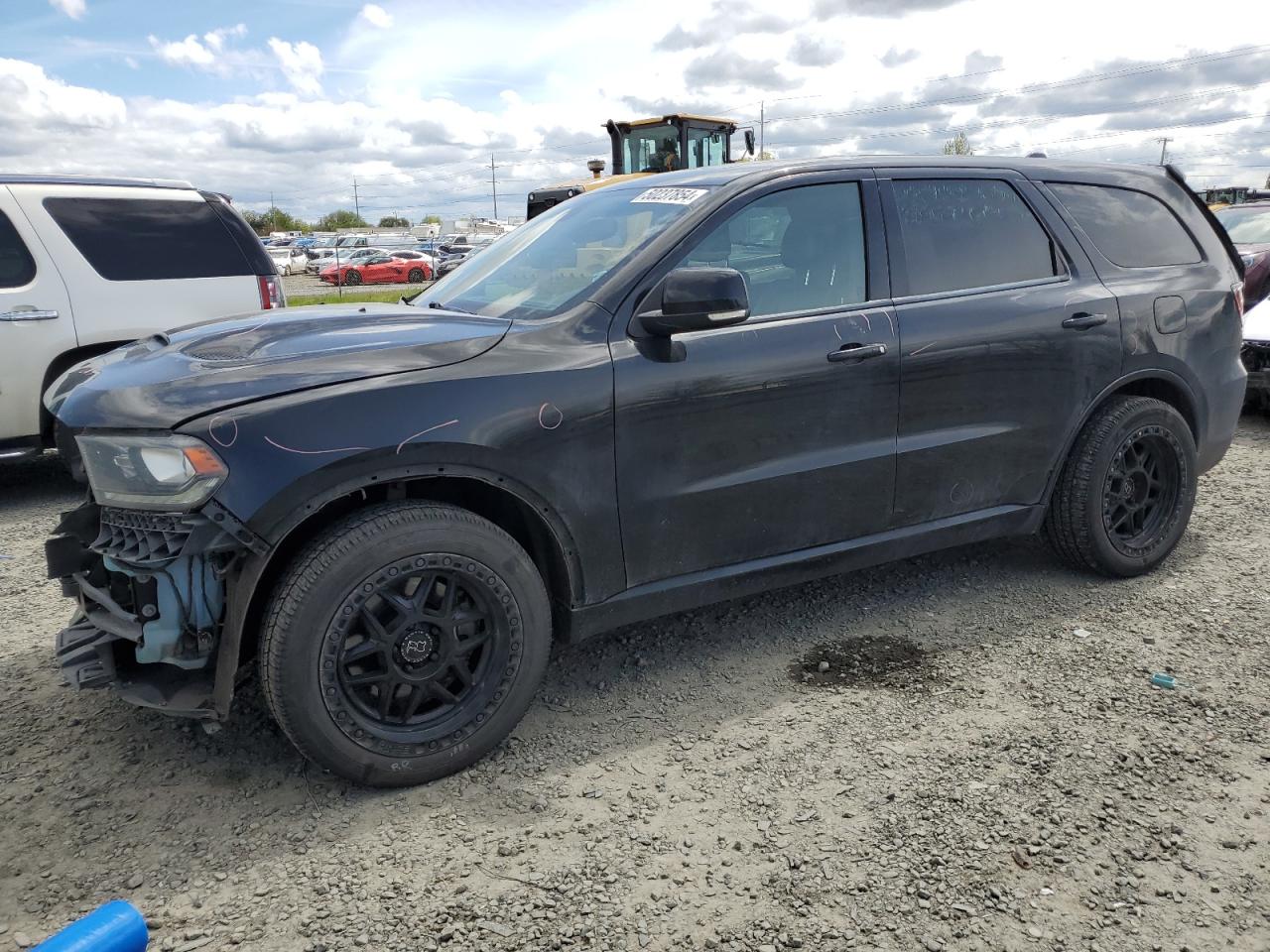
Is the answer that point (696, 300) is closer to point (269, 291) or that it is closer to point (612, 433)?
point (612, 433)

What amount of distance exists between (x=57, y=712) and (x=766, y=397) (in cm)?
267

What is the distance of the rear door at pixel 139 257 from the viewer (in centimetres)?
600

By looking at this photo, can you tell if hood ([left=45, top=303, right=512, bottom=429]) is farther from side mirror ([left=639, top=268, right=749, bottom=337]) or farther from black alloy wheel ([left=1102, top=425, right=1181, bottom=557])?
black alloy wheel ([left=1102, top=425, right=1181, bottom=557])

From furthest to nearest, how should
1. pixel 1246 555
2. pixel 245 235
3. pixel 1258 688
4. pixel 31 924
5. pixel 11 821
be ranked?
1. pixel 245 235
2. pixel 1246 555
3. pixel 1258 688
4. pixel 11 821
5. pixel 31 924

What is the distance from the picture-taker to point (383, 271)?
3950 centimetres

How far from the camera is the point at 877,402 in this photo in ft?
11.5

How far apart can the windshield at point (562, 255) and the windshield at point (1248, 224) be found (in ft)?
28.6

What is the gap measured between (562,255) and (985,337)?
1673 millimetres

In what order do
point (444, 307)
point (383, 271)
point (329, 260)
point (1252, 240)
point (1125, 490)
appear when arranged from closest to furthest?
point (444, 307) < point (1125, 490) < point (1252, 240) < point (383, 271) < point (329, 260)

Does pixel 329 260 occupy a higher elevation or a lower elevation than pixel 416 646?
higher

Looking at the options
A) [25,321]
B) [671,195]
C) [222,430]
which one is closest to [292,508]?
[222,430]

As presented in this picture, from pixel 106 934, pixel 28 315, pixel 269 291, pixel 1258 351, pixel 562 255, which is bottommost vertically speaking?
pixel 106 934

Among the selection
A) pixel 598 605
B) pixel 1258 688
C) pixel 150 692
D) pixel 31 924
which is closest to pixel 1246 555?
pixel 1258 688

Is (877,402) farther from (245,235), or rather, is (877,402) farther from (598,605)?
(245,235)
